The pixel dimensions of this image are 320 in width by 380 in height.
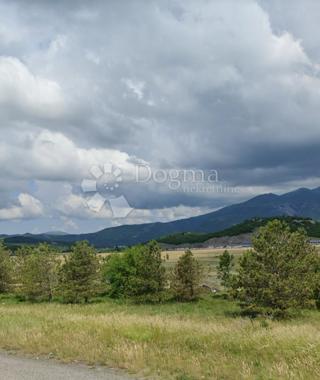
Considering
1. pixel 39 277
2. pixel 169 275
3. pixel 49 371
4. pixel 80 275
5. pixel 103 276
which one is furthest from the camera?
pixel 103 276

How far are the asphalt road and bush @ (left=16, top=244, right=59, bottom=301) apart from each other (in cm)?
5273

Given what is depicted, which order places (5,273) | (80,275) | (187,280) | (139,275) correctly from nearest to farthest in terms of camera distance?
(187,280)
(80,275)
(139,275)
(5,273)

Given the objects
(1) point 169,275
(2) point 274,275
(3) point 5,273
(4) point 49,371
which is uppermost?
(4) point 49,371

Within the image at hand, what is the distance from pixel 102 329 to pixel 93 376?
4.41 meters

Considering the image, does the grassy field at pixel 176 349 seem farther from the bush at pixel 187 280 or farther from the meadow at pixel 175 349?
the bush at pixel 187 280

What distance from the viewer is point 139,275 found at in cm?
6178

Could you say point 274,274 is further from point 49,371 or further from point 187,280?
point 49,371

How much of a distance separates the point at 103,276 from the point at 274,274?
102ft

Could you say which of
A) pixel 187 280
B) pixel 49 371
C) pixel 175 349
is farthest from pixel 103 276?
pixel 49 371

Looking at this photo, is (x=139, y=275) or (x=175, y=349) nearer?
(x=175, y=349)

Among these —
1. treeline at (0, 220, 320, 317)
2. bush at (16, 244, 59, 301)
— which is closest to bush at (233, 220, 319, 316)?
treeline at (0, 220, 320, 317)

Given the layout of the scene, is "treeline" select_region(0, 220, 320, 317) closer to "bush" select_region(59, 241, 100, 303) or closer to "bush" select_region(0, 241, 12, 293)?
"bush" select_region(59, 241, 100, 303)

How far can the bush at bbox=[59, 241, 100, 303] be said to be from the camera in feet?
193

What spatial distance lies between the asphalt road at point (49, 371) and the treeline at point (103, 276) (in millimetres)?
48110
